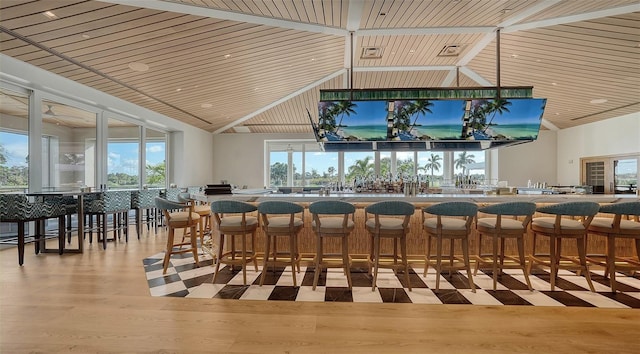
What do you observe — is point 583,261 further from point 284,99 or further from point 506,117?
point 284,99

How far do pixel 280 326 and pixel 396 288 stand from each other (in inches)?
56.1

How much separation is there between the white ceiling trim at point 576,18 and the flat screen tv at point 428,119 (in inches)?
57.3

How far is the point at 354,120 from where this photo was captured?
468 cm

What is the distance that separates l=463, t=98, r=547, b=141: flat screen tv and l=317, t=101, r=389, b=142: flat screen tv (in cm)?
144

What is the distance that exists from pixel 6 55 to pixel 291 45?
4.33 m

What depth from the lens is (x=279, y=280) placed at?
3488mm

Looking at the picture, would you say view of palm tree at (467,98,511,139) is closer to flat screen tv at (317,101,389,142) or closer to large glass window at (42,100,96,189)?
flat screen tv at (317,101,389,142)

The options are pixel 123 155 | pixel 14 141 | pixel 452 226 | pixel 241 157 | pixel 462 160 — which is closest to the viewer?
pixel 452 226

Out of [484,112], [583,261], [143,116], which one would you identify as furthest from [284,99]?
[583,261]

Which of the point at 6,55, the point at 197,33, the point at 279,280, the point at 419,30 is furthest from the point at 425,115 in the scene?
the point at 6,55

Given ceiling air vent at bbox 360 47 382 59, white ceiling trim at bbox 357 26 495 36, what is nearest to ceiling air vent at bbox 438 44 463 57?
white ceiling trim at bbox 357 26 495 36

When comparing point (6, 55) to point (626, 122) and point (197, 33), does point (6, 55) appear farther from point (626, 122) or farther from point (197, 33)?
point (626, 122)

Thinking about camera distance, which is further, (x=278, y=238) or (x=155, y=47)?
(x=155, y=47)

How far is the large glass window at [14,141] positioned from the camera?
4.85 m
